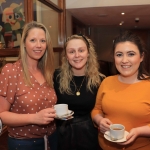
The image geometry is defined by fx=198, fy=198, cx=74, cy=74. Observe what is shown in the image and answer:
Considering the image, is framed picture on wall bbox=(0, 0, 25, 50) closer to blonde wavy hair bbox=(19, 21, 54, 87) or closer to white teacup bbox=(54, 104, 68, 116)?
blonde wavy hair bbox=(19, 21, 54, 87)

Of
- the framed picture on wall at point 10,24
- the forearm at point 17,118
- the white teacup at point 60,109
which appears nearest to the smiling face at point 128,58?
the white teacup at point 60,109

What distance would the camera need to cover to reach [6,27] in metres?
2.34

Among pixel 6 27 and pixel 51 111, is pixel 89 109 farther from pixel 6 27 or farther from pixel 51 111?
pixel 6 27

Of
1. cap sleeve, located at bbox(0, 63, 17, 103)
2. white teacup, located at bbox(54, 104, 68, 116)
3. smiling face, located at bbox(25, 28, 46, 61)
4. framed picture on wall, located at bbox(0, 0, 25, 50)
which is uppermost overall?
framed picture on wall, located at bbox(0, 0, 25, 50)

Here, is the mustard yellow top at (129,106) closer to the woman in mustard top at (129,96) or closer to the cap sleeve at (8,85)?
the woman in mustard top at (129,96)

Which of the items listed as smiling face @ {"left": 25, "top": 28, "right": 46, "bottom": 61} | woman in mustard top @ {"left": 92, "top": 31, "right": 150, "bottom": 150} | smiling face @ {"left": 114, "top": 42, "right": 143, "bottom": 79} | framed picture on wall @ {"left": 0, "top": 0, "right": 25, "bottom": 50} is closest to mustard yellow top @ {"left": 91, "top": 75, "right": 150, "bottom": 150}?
woman in mustard top @ {"left": 92, "top": 31, "right": 150, "bottom": 150}

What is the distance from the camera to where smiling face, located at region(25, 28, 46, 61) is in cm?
148

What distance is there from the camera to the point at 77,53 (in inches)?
66.9

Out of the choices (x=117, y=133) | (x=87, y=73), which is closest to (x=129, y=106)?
(x=117, y=133)

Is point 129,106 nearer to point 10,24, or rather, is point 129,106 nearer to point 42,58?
point 42,58

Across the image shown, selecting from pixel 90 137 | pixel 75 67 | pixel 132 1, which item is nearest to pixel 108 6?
pixel 132 1

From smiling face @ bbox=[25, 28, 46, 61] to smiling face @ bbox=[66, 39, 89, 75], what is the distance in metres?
0.29

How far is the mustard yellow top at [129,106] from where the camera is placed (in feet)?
4.40

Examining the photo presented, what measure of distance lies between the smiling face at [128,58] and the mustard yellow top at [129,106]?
11cm
